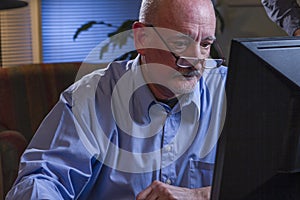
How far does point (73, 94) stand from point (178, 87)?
259 millimetres

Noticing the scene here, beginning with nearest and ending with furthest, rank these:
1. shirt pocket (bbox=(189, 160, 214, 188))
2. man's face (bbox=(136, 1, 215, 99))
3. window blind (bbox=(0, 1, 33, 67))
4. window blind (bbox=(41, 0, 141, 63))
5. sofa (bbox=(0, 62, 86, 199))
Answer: man's face (bbox=(136, 1, 215, 99)), shirt pocket (bbox=(189, 160, 214, 188)), sofa (bbox=(0, 62, 86, 199)), window blind (bbox=(0, 1, 33, 67)), window blind (bbox=(41, 0, 141, 63))

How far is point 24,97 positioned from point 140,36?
0.59m

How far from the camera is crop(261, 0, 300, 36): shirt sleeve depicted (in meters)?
2.20

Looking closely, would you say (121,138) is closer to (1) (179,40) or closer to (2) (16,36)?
(1) (179,40)

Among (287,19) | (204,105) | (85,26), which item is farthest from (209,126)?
(85,26)

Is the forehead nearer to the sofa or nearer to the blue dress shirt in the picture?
the blue dress shirt

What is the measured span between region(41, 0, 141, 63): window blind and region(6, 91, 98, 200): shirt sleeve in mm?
2337

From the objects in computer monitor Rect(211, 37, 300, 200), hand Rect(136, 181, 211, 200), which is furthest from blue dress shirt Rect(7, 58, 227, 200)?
computer monitor Rect(211, 37, 300, 200)

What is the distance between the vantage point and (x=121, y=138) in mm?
1208

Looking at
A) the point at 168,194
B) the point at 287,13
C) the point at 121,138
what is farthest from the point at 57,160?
the point at 287,13

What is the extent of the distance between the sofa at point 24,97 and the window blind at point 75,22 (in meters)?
A: 1.80

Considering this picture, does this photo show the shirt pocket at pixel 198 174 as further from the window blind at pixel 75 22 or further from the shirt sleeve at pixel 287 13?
the window blind at pixel 75 22

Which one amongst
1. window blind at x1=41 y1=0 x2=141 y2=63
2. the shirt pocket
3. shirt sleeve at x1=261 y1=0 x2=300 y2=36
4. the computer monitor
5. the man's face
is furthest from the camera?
window blind at x1=41 y1=0 x2=141 y2=63

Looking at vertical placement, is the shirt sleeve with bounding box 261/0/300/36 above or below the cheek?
below
